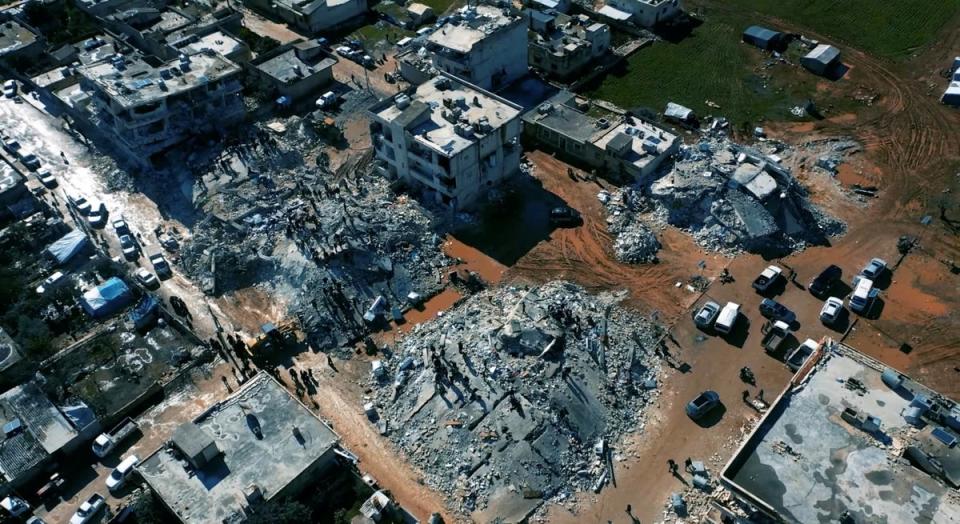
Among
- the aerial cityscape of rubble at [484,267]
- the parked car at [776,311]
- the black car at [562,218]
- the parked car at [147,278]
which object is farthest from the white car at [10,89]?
the parked car at [776,311]

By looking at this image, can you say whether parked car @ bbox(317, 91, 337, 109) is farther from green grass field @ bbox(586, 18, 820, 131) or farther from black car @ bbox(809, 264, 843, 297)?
black car @ bbox(809, 264, 843, 297)

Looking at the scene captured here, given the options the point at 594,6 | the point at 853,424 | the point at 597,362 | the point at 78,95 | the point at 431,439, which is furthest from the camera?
the point at 594,6

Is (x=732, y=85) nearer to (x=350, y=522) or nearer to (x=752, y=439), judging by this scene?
(x=752, y=439)

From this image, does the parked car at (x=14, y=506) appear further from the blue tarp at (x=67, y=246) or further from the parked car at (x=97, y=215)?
the parked car at (x=97, y=215)

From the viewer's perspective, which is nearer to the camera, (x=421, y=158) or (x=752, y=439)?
(x=752, y=439)

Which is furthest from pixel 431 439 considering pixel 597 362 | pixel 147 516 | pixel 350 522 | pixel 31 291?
pixel 31 291

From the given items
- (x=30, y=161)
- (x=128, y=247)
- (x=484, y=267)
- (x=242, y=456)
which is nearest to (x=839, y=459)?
(x=484, y=267)
